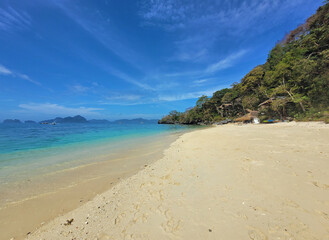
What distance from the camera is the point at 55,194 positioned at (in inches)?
157

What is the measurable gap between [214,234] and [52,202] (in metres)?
4.38

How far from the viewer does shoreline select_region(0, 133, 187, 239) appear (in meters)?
2.84

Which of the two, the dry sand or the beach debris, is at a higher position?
the dry sand

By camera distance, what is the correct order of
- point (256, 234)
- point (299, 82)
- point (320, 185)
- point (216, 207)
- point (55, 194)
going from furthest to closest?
point (299, 82) → point (55, 194) → point (320, 185) → point (216, 207) → point (256, 234)

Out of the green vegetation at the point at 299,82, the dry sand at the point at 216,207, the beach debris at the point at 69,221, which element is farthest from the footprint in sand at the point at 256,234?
the green vegetation at the point at 299,82

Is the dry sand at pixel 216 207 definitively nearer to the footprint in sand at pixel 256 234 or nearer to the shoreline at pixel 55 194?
the footprint in sand at pixel 256 234

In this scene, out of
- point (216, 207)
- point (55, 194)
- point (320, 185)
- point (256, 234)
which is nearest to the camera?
point (256, 234)

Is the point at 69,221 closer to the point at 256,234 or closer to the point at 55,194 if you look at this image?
the point at 55,194

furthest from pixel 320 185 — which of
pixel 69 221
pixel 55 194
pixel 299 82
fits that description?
pixel 299 82

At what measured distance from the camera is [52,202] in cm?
357

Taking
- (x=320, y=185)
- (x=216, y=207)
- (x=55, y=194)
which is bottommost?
(x=55, y=194)

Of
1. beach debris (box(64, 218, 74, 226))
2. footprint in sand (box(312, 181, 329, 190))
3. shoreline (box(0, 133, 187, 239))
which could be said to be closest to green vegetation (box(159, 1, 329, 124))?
footprint in sand (box(312, 181, 329, 190))

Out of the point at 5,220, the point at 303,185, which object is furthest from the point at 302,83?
the point at 5,220

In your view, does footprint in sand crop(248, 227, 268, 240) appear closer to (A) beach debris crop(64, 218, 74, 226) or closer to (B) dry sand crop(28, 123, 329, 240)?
(B) dry sand crop(28, 123, 329, 240)
